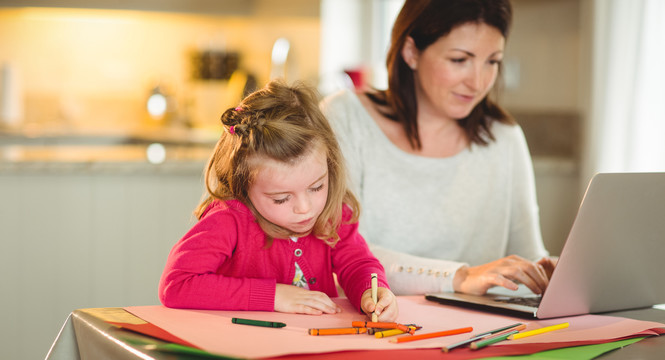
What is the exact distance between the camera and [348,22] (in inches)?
190

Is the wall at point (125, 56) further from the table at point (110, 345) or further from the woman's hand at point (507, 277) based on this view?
the table at point (110, 345)

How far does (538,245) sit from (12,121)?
408 cm

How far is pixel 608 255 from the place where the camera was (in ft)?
3.41

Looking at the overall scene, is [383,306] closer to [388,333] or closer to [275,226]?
[388,333]

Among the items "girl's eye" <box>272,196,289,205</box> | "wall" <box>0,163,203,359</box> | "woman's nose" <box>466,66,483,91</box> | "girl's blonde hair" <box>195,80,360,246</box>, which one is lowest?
"wall" <box>0,163,203,359</box>

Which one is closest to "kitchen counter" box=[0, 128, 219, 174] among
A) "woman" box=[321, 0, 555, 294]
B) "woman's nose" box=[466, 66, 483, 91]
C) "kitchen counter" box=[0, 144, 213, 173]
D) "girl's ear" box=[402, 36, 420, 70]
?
"kitchen counter" box=[0, 144, 213, 173]

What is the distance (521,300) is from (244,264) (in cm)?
44

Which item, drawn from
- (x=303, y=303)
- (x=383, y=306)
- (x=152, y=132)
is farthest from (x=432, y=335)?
(x=152, y=132)

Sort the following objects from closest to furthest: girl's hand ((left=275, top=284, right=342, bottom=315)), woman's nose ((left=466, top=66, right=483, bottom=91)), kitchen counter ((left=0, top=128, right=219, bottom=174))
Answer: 1. girl's hand ((left=275, top=284, right=342, bottom=315))
2. woman's nose ((left=466, top=66, right=483, bottom=91))
3. kitchen counter ((left=0, top=128, right=219, bottom=174))

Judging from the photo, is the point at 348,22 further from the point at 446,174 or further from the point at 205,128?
the point at 446,174

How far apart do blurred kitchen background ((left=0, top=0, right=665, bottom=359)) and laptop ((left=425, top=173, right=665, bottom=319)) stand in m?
0.83

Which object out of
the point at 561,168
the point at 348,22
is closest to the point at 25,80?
the point at 348,22

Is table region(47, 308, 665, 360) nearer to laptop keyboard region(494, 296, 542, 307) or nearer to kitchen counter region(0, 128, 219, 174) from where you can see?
laptop keyboard region(494, 296, 542, 307)

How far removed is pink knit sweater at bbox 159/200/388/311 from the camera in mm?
1058
